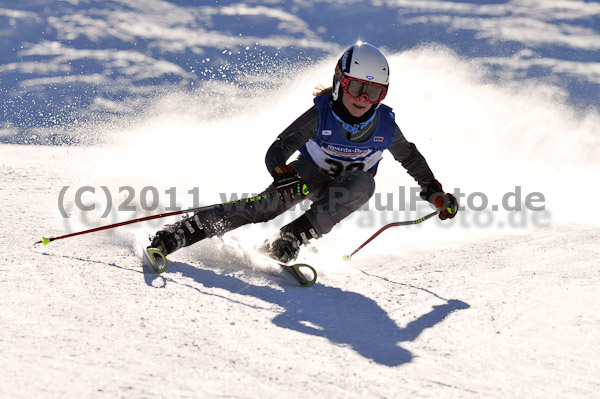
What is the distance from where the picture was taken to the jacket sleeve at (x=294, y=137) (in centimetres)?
381

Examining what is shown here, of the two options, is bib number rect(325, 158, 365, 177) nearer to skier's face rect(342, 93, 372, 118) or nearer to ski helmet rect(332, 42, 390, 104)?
skier's face rect(342, 93, 372, 118)

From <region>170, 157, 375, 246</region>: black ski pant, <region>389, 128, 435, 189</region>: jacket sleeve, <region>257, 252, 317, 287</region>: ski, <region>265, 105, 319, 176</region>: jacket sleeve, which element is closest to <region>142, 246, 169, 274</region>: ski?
<region>170, 157, 375, 246</region>: black ski pant

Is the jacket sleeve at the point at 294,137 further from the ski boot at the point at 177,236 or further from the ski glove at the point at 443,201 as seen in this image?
the ski glove at the point at 443,201

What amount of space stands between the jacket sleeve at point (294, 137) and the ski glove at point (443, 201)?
0.98 m

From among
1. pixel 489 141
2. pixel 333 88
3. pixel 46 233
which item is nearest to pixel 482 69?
pixel 489 141

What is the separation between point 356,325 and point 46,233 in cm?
252

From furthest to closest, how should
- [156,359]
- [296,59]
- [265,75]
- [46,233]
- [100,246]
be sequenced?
1. [296,59]
2. [265,75]
3. [46,233]
4. [100,246]
5. [156,359]

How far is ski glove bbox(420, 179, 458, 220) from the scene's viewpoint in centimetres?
401

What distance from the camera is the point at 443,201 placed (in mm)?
4043

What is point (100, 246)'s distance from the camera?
373 cm

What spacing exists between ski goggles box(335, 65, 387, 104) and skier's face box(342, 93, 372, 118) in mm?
34

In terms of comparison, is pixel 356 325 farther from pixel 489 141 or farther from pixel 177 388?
pixel 489 141

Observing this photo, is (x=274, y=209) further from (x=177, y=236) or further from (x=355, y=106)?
(x=355, y=106)

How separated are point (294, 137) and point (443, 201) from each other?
115 cm
